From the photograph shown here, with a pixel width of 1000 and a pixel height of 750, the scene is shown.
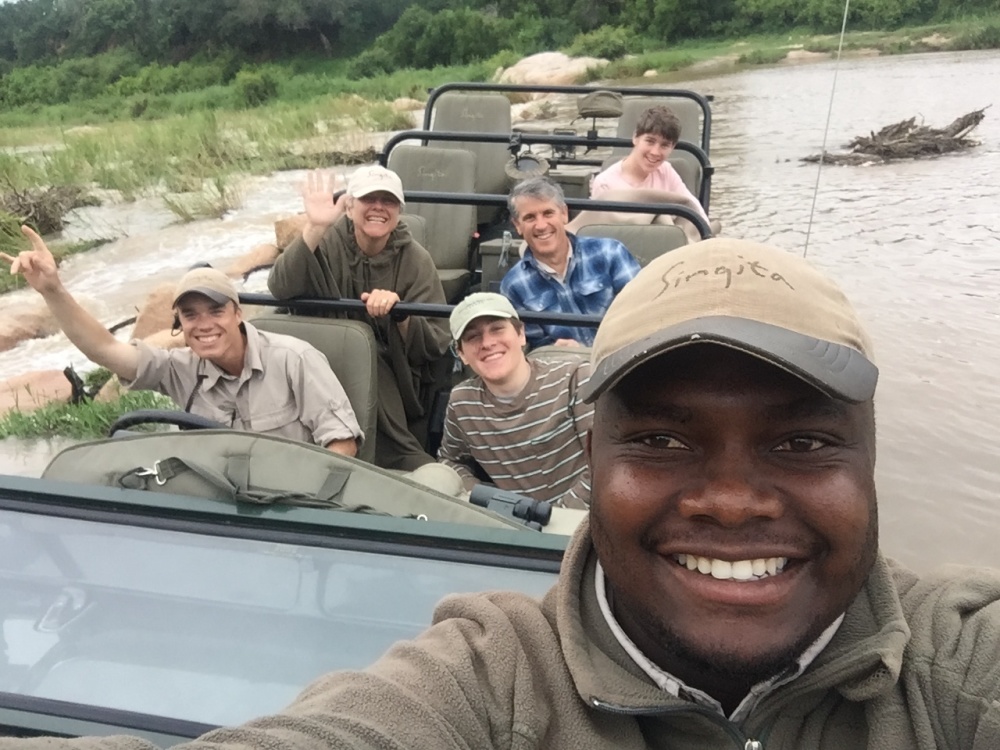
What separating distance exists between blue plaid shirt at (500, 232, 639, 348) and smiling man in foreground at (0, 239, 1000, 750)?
8.10 feet

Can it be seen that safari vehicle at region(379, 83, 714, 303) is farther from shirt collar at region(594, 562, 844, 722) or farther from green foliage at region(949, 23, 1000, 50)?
green foliage at region(949, 23, 1000, 50)

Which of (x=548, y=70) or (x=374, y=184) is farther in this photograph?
(x=548, y=70)

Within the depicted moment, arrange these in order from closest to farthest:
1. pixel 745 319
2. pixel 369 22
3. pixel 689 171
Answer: pixel 745 319 < pixel 689 171 < pixel 369 22

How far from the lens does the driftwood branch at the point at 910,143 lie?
1315 cm

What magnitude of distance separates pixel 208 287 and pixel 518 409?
0.93m

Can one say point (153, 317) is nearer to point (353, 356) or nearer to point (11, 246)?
point (11, 246)

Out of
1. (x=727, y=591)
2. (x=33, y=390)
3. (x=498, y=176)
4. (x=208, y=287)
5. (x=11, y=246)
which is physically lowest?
(x=11, y=246)

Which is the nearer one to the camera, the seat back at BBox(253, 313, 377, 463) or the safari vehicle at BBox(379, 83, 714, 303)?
the seat back at BBox(253, 313, 377, 463)

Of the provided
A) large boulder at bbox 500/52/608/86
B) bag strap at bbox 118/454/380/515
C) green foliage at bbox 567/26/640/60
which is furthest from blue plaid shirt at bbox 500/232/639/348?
green foliage at bbox 567/26/640/60

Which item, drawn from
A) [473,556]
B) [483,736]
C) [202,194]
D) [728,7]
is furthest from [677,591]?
[728,7]

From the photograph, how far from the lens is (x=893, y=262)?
819cm

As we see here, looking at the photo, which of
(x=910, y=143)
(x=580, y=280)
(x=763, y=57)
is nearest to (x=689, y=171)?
(x=580, y=280)

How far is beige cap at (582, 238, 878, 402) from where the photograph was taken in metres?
0.81

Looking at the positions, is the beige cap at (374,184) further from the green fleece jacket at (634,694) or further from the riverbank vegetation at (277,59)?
the riverbank vegetation at (277,59)
